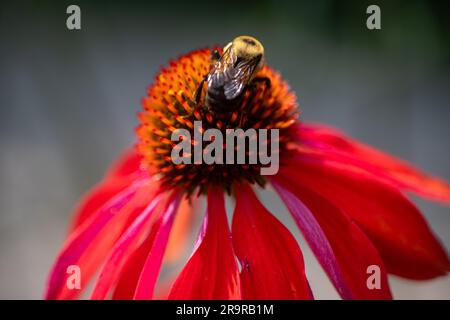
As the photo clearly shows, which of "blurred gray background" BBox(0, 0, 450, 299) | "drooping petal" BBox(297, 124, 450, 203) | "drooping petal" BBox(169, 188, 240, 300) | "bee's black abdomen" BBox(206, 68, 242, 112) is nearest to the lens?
"drooping petal" BBox(169, 188, 240, 300)

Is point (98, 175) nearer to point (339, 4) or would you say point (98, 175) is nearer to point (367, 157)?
point (339, 4)

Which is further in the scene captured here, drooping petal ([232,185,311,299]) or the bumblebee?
the bumblebee

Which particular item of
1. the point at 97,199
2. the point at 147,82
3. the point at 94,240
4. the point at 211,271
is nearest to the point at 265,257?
the point at 211,271

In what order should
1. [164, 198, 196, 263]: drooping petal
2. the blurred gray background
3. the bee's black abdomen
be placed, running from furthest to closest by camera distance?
the blurred gray background → [164, 198, 196, 263]: drooping petal → the bee's black abdomen

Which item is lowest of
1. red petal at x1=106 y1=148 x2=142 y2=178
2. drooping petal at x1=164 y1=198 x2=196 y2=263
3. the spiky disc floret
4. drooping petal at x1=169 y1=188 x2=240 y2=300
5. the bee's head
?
drooping petal at x1=164 y1=198 x2=196 y2=263

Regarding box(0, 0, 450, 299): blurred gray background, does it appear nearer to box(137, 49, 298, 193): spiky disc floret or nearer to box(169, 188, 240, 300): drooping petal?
box(137, 49, 298, 193): spiky disc floret

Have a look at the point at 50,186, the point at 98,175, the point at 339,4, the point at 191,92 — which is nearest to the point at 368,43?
the point at 339,4

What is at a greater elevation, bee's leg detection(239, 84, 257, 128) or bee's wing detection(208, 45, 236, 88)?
bee's wing detection(208, 45, 236, 88)

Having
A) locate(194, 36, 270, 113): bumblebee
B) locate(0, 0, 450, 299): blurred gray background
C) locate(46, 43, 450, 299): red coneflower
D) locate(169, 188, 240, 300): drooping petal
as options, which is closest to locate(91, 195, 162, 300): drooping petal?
locate(46, 43, 450, 299): red coneflower

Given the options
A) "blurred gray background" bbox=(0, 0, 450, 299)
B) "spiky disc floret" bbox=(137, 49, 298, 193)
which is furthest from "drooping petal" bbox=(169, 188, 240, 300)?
"blurred gray background" bbox=(0, 0, 450, 299)
